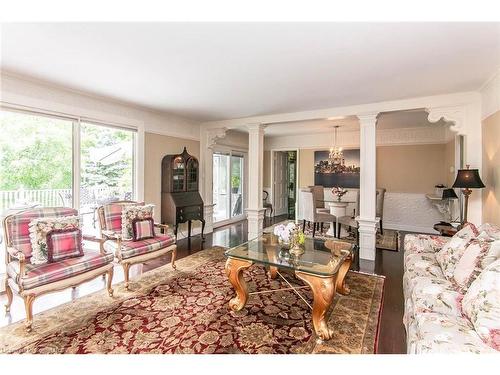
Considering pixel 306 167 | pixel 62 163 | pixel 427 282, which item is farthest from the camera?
pixel 306 167

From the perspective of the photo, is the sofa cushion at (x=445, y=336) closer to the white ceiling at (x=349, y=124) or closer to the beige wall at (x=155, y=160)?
the white ceiling at (x=349, y=124)

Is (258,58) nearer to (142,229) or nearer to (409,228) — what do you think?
(142,229)

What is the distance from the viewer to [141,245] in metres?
3.09

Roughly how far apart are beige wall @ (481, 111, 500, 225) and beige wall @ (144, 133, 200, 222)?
15.8 ft

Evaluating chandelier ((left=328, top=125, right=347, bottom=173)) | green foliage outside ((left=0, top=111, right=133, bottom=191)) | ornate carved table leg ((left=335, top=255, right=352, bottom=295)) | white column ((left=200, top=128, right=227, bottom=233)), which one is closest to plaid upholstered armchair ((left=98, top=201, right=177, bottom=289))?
green foliage outside ((left=0, top=111, right=133, bottom=191))

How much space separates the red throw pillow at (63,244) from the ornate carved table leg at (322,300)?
2315 millimetres

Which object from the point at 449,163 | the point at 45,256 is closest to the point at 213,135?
the point at 45,256

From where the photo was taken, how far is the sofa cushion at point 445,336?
1226mm

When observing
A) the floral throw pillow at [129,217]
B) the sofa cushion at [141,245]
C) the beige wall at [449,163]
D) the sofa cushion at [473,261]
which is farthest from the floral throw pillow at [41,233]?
the beige wall at [449,163]

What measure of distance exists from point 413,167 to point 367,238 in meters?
3.09
